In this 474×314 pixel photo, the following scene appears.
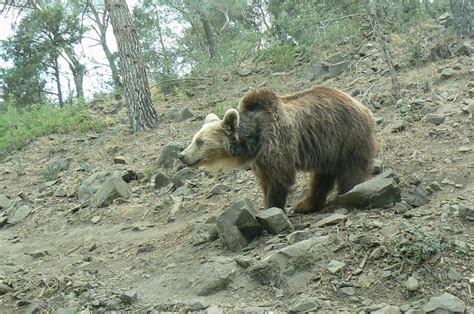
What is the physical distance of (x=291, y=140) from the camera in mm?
6512

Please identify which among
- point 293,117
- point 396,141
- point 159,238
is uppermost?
point 293,117

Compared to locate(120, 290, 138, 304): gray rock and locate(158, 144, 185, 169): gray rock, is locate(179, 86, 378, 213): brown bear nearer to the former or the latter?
locate(120, 290, 138, 304): gray rock

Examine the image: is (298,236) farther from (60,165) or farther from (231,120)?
(60,165)

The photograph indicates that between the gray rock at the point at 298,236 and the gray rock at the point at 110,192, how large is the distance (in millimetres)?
4347

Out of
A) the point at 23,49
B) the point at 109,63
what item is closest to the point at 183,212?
the point at 23,49

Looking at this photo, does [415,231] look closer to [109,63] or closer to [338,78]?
[338,78]

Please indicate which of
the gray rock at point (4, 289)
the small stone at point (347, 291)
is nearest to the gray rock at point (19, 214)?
the gray rock at point (4, 289)

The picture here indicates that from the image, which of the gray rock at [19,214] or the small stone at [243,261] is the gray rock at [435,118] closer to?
the small stone at [243,261]

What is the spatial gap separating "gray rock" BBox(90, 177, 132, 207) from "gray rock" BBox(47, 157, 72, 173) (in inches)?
112

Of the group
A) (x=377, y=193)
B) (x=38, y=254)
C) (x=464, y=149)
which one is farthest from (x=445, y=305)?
(x=38, y=254)

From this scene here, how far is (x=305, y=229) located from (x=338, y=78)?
7.24 meters

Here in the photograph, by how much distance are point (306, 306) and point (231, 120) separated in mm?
2921

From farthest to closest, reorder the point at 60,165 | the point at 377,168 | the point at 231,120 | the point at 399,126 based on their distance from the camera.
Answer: the point at 60,165, the point at 399,126, the point at 377,168, the point at 231,120

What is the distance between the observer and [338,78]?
1234 centimetres
